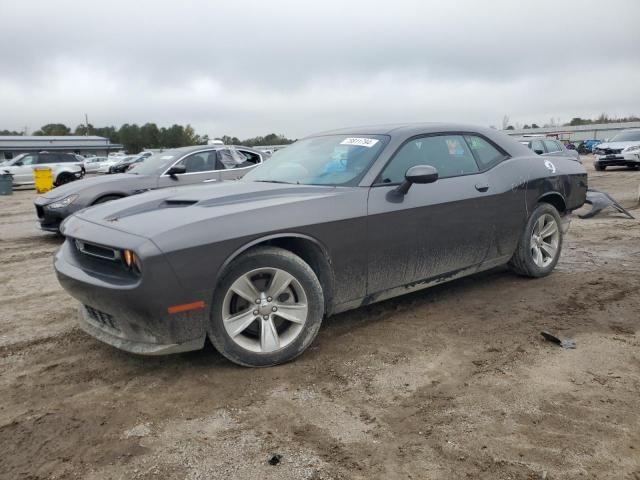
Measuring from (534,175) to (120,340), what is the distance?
3.91 meters

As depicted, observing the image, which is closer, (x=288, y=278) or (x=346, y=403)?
(x=346, y=403)

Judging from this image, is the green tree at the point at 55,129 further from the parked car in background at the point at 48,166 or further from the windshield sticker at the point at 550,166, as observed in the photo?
the windshield sticker at the point at 550,166

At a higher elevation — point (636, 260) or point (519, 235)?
point (519, 235)

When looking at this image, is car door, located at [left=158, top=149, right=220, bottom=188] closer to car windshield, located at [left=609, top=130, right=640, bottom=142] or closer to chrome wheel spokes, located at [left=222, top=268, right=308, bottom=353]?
chrome wheel spokes, located at [left=222, top=268, right=308, bottom=353]

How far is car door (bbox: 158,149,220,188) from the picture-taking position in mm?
8484

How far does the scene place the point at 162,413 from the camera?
2.79 metres

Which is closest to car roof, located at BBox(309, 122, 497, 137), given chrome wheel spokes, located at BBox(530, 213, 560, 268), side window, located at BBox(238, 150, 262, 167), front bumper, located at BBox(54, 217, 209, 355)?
chrome wheel spokes, located at BBox(530, 213, 560, 268)

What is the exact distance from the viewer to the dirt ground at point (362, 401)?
7.66 ft

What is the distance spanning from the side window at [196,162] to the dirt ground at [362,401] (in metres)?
4.72

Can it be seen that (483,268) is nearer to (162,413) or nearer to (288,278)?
(288,278)

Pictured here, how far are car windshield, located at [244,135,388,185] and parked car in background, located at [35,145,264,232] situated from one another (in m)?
3.60

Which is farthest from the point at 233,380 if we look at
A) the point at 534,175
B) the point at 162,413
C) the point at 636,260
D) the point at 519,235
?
the point at 636,260

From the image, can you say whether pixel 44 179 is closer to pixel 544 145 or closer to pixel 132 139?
pixel 544 145

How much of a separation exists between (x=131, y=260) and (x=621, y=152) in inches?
836
